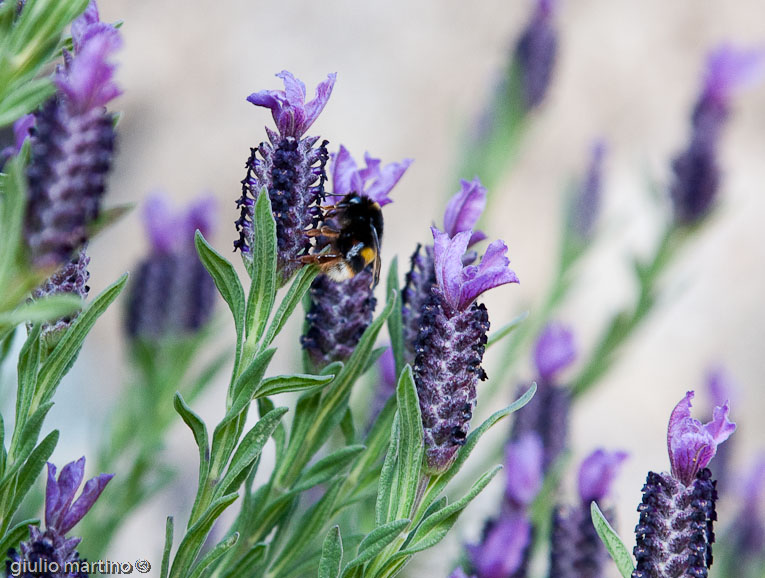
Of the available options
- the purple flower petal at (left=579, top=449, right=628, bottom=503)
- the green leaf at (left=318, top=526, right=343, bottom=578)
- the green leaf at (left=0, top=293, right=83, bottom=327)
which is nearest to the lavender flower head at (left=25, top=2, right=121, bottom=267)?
the green leaf at (left=0, top=293, right=83, bottom=327)

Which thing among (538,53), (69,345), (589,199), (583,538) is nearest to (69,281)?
(69,345)

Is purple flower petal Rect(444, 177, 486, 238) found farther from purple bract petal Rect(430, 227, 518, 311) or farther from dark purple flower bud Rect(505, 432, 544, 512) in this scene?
dark purple flower bud Rect(505, 432, 544, 512)

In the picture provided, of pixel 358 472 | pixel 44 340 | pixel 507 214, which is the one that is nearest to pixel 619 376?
pixel 507 214

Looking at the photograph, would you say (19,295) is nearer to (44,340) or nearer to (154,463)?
(44,340)

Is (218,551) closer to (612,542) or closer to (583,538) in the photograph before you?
(612,542)

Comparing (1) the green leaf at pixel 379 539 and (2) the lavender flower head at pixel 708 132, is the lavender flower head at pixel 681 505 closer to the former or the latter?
(1) the green leaf at pixel 379 539
